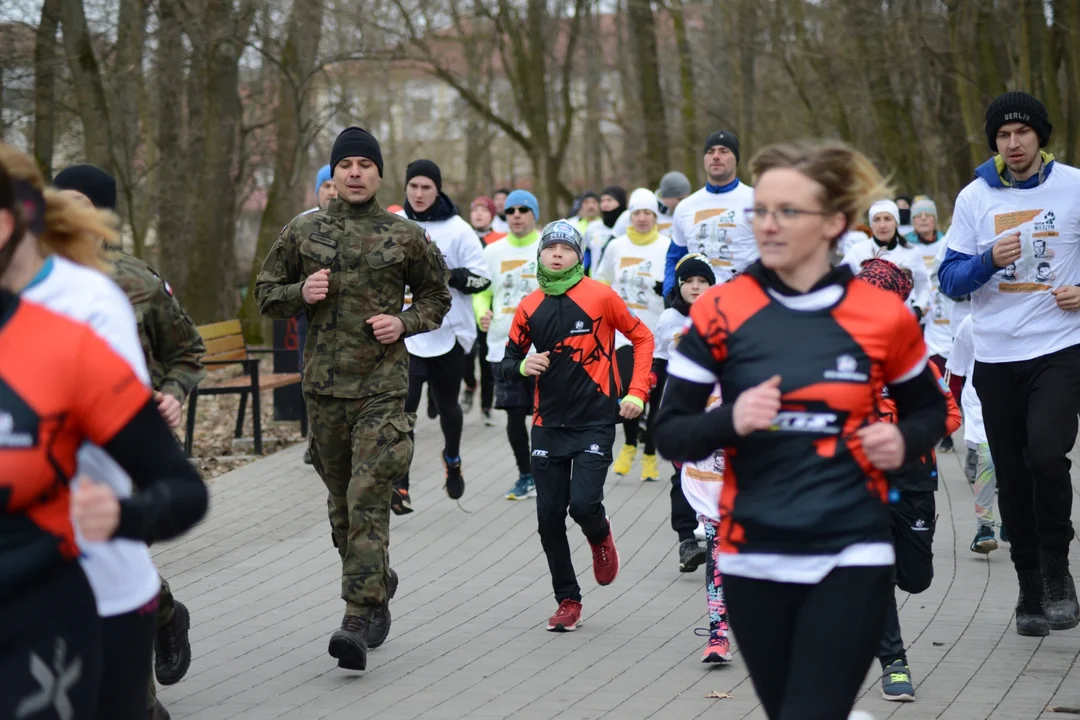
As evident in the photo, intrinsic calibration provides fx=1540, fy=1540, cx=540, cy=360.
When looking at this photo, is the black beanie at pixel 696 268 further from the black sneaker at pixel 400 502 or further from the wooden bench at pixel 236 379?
the wooden bench at pixel 236 379

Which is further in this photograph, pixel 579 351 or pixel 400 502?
pixel 400 502

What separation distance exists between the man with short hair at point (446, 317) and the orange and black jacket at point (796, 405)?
6946 mm

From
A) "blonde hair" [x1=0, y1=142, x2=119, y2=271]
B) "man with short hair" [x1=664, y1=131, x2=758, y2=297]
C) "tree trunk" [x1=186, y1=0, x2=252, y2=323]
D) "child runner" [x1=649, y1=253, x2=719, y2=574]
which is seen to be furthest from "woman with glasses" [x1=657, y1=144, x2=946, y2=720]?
"tree trunk" [x1=186, y1=0, x2=252, y2=323]

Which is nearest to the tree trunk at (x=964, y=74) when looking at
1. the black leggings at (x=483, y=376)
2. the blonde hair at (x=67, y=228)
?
the black leggings at (x=483, y=376)

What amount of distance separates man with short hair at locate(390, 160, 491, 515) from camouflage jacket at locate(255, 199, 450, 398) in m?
3.53

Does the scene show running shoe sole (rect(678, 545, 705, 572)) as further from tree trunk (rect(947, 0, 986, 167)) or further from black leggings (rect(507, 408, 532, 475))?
tree trunk (rect(947, 0, 986, 167))

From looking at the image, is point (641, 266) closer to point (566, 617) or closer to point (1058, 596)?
point (566, 617)

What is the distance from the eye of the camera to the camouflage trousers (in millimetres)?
6945

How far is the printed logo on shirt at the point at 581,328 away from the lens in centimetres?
791

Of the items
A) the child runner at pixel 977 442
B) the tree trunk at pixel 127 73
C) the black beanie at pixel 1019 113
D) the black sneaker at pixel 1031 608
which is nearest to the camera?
the black beanie at pixel 1019 113

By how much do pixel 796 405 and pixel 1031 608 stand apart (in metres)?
4.07

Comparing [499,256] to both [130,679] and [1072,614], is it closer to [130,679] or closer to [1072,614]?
[1072,614]

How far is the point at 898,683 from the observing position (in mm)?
6316

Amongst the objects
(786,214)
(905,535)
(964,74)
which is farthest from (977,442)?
(964,74)
